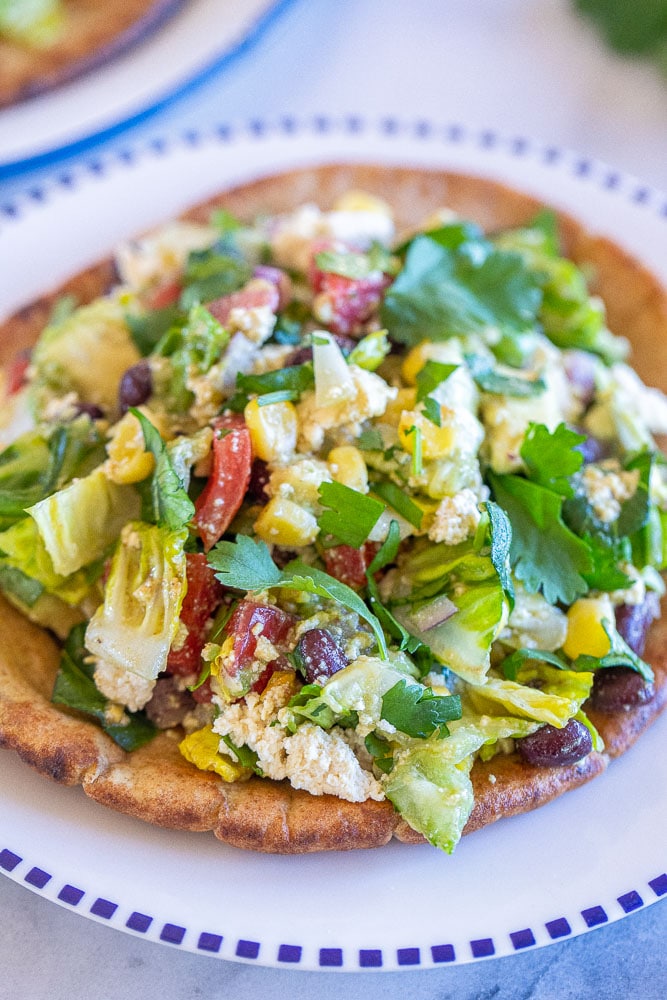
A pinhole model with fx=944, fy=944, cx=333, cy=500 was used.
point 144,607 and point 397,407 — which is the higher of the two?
point 397,407

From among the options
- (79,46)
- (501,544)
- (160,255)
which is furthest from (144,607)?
(79,46)

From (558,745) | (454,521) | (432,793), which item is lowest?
(432,793)

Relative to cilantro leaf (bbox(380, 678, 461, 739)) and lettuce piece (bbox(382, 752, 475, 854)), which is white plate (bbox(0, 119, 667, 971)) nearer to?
lettuce piece (bbox(382, 752, 475, 854))

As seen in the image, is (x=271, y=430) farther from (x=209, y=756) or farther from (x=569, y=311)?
(x=569, y=311)

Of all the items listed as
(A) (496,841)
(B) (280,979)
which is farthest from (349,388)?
(B) (280,979)

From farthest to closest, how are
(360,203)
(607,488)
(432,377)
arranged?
1. (360,203)
2. (607,488)
3. (432,377)

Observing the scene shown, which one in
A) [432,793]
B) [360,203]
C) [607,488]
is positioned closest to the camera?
[432,793]

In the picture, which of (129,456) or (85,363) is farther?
(85,363)
